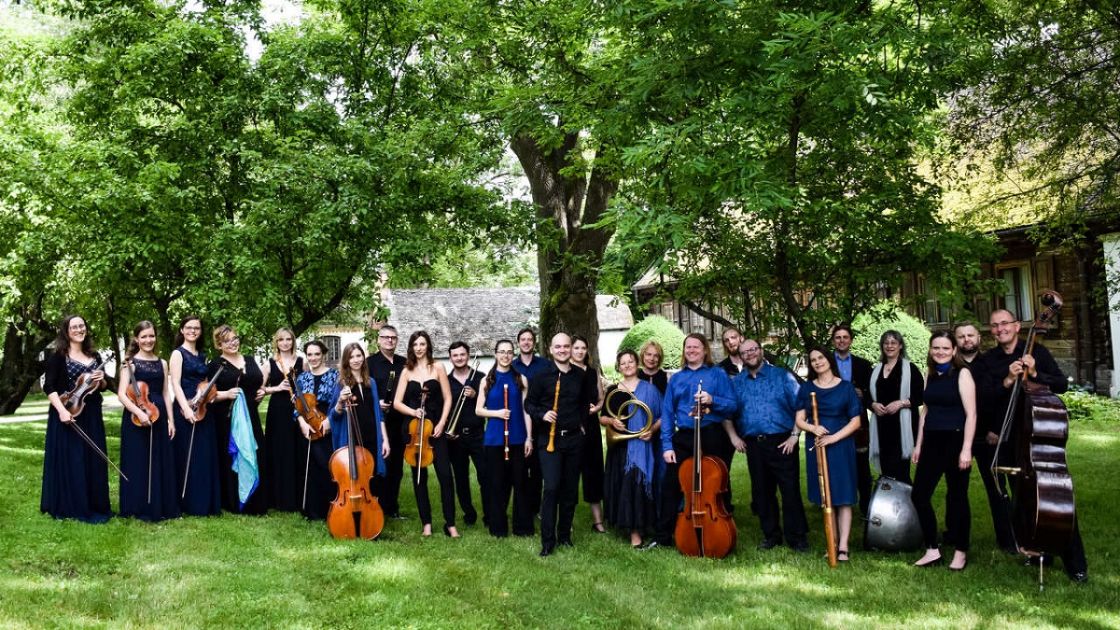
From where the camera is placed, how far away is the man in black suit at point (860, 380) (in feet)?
27.2

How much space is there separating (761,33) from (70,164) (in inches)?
337

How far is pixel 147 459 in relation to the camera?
28.2 feet

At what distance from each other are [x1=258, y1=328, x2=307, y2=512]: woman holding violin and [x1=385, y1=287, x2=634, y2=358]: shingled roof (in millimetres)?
29062

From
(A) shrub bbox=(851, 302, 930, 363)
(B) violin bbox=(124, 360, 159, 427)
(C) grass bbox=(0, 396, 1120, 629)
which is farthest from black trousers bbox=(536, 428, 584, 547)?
(A) shrub bbox=(851, 302, 930, 363)

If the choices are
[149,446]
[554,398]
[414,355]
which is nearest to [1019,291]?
[554,398]

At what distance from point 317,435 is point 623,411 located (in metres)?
2.92

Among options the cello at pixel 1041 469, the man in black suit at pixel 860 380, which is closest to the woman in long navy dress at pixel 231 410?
the man in black suit at pixel 860 380

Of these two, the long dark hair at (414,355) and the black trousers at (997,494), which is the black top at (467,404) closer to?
the long dark hair at (414,355)

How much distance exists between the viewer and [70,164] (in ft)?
37.0

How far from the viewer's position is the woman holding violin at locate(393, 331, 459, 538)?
821 centimetres

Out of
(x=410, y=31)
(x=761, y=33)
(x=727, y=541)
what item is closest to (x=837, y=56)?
(x=761, y=33)

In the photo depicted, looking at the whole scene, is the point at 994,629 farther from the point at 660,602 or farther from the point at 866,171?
the point at 866,171

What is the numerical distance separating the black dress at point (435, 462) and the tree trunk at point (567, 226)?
22.1 ft

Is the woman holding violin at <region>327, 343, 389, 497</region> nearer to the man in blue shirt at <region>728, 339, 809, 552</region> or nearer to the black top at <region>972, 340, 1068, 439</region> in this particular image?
the man in blue shirt at <region>728, 339, 809, 552</region>
